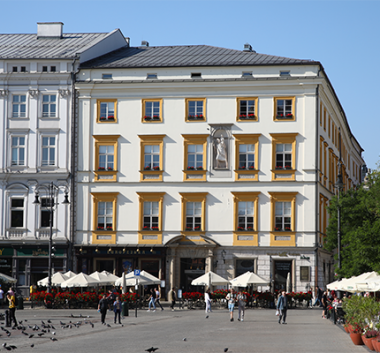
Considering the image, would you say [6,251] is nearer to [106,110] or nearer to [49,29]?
[106,110]

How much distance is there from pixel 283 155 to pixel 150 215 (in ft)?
36.8

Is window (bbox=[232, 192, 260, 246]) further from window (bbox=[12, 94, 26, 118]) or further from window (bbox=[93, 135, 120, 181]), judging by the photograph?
window (bbox=[12, 94, 26, 118])

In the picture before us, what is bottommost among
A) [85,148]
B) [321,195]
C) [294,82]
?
[321,195]

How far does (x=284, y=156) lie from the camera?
181ft

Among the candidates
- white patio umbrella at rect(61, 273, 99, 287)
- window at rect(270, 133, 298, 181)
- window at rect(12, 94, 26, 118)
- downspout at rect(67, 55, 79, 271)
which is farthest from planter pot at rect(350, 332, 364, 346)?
window at rect(12, 94, 26, 118)

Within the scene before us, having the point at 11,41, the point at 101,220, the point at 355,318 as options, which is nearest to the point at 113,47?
the point at 11,41

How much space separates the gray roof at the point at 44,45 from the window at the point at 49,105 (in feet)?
10.5

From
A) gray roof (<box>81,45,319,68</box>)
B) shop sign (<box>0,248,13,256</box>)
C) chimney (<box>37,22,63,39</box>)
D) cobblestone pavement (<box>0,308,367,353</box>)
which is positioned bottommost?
cobblestone pavement (<box>0,308,367,353</box>)

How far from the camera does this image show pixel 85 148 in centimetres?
5756

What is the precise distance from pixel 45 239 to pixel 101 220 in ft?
14.9

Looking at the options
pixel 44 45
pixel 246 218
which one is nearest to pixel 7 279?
pixel 246 218

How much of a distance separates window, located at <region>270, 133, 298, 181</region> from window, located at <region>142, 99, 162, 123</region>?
9.26 metres

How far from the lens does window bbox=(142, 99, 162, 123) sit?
188 ft

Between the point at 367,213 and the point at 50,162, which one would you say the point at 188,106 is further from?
the point at 367,213
